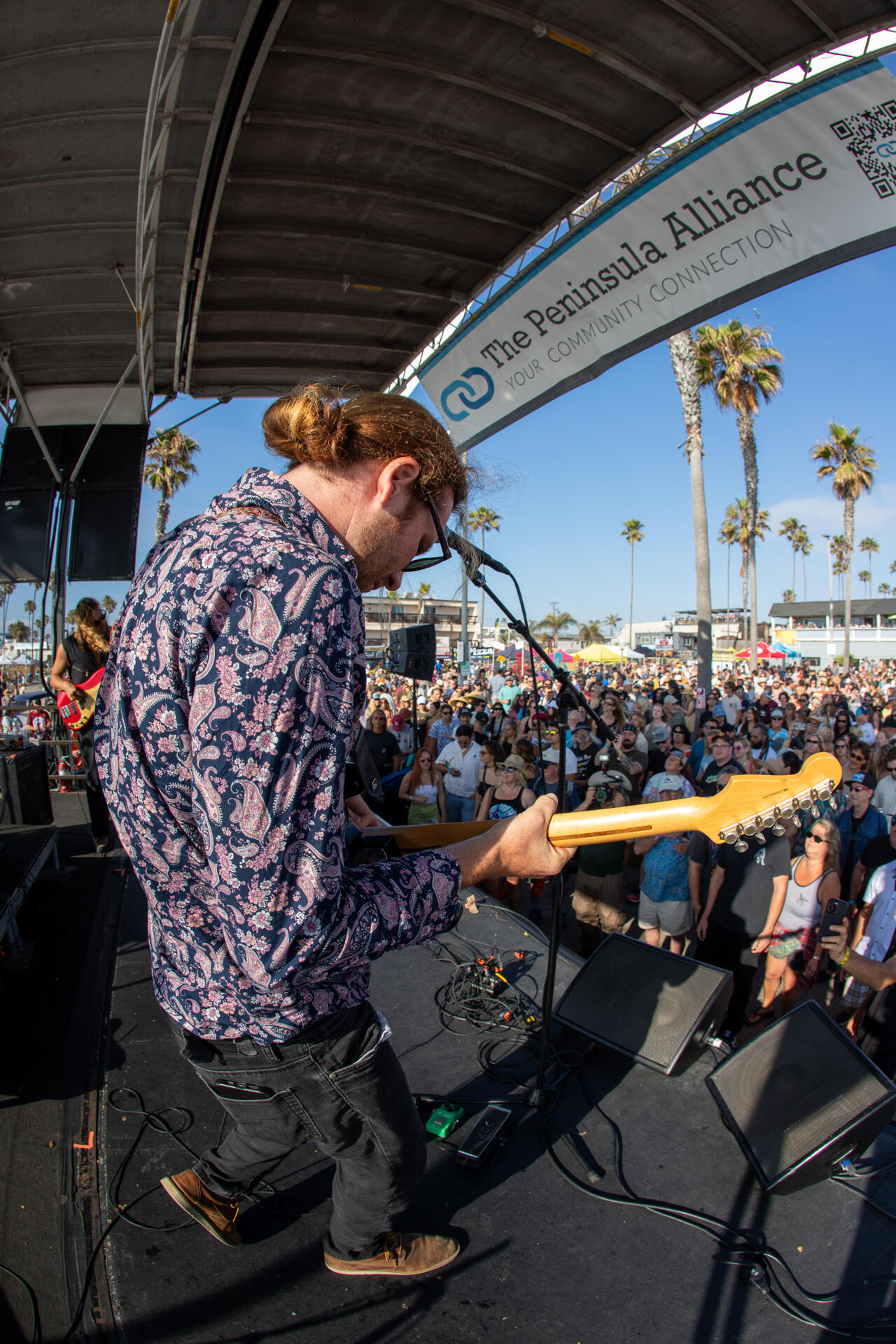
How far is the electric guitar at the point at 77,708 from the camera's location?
5.91 meters

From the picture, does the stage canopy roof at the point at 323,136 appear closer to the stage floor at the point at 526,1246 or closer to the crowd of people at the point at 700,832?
the stage floor at the point at 526,1246

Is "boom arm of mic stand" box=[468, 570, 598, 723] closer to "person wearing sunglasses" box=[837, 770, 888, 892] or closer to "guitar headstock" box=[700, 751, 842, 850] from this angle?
"guitar headstock" box=[700, 751, 842, 850]

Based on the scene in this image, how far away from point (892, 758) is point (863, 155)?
5.25 metres

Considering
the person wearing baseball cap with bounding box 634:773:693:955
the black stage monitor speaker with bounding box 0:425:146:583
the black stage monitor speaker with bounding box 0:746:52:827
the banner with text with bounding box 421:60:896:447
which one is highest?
the banner with text with bounding box 421:60:896:447

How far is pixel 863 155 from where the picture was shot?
3.64m

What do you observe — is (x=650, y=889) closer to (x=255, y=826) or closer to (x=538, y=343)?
(x=538, y=343)

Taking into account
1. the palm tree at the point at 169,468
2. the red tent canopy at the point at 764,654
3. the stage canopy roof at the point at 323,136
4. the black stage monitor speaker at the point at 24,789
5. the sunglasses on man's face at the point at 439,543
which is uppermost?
the palm tree at the point at 169,468

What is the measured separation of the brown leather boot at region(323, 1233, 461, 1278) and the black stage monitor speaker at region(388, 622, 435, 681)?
4257mm

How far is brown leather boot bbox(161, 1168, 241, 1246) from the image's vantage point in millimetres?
1923

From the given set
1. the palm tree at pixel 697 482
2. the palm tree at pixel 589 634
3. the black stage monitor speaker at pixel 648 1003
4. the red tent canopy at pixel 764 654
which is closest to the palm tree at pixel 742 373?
the palm tree at pixel 697 482

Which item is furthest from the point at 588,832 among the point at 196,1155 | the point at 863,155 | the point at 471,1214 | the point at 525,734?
the point at 525,734

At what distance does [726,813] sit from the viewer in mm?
1544

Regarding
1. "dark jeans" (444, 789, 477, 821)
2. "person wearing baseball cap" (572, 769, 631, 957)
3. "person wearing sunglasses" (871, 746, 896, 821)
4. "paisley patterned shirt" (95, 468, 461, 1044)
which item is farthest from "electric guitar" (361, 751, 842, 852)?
"dark jeans" (444, 789, 477, 821)

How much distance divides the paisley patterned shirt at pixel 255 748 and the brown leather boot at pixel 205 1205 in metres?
1.06
